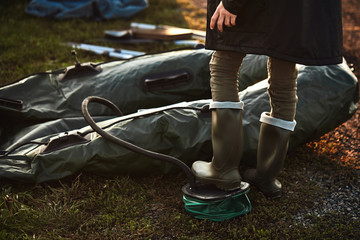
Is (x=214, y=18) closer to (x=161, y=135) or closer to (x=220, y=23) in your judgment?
(x=220, y=23)

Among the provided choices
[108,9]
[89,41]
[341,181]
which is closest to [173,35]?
[89,41]

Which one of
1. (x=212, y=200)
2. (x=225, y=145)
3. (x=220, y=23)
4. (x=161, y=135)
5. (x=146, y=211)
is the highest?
(x=220, y=23)

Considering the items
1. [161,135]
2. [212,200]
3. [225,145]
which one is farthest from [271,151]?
[161,135]

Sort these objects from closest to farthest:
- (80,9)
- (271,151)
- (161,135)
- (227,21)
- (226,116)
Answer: (227,21), (226,116), (271,151), (161,135), (80,9)

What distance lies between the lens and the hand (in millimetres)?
1538

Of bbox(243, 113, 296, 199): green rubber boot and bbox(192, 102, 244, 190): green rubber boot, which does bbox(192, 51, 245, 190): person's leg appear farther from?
bbox(243, 113, 296, 199): green rubber boot

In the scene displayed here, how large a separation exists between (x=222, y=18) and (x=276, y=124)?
1.85 ft

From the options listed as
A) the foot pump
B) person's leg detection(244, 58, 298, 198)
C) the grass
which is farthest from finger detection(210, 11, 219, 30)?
the grass

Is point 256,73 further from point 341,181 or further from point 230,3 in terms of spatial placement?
point 230,3

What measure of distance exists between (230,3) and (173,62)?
1.35 m

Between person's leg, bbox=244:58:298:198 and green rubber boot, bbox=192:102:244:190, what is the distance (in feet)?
0.50

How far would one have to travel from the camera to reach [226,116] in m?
1.73

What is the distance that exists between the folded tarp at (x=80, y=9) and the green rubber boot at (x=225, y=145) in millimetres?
4193

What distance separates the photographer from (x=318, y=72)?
2.37m
